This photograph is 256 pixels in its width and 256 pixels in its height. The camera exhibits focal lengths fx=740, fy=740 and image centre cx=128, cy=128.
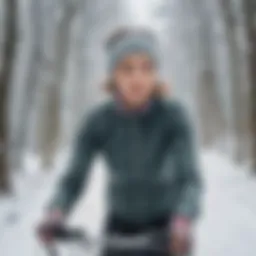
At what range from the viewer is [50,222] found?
1.10 metres

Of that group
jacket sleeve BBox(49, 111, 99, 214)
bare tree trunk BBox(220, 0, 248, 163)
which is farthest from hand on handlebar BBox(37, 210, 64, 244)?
bare tree trunk BBox(220, 0, 248, 163)

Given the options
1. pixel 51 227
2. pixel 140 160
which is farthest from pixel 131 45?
pixel 51 227

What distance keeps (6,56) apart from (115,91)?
0.35 metres

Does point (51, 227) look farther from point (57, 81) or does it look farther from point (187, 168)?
point (57, 81)

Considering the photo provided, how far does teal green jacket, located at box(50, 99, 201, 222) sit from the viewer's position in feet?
3.61

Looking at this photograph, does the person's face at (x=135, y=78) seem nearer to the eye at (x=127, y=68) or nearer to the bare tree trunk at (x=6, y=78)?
the eye at (x=127, y=68)

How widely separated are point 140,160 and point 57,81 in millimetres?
323

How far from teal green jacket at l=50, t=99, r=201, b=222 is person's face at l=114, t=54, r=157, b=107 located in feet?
0.07

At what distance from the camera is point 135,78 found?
1.14 m

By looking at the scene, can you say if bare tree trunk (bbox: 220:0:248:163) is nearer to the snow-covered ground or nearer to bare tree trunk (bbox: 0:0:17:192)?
the snow-covered ground

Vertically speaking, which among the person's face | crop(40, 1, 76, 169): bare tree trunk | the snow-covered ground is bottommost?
the snow-covered ground

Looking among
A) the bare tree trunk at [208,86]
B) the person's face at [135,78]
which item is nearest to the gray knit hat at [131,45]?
the person's face at [135,78]

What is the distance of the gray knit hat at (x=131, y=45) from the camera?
111 centimetres

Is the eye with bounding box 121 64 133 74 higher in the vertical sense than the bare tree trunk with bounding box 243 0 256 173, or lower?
lower
